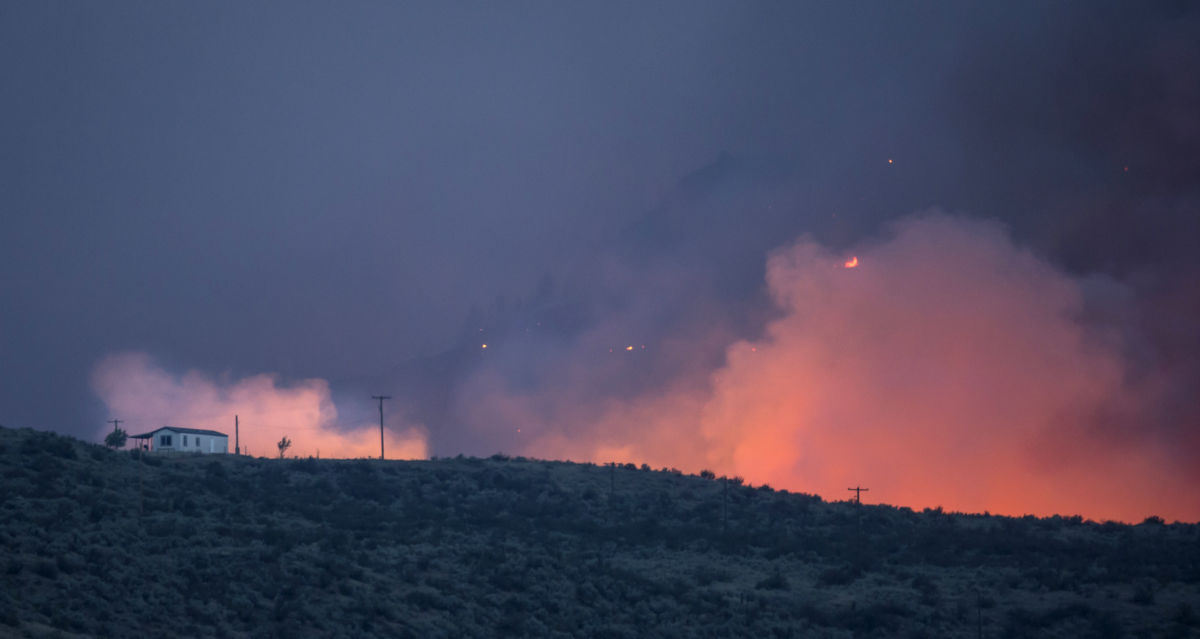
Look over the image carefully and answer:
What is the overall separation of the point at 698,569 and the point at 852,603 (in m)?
10.9

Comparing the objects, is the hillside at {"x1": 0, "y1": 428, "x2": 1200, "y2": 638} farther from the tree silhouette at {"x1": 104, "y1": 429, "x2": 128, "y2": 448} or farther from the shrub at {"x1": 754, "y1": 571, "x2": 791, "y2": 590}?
the tree silhouette at {"x1": 104, "y1": 429, "x2": 128, "y2": 448}

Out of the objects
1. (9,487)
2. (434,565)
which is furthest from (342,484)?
(9,487)

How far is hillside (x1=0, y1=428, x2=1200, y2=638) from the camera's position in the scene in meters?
48.5

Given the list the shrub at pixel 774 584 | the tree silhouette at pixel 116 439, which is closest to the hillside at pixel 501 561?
the shrub at pixel 774 584

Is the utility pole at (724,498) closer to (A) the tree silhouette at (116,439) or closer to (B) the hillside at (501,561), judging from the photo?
(B) the hillside at (501,561)

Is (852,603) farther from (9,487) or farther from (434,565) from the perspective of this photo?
(9,487)

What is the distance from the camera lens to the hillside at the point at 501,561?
159 feet

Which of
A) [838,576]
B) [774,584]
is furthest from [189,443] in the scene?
[838,576]

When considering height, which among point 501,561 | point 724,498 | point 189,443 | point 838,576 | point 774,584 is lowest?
point 774,584

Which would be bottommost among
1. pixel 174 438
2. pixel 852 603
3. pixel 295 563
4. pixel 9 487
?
pixel 852 603

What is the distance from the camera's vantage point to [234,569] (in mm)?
52438

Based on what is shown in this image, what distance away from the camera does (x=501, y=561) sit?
63.6m

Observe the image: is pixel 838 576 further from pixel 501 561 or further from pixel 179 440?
pixel 179 440

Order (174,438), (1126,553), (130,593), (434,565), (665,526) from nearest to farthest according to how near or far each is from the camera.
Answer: (130,593)
(434,565)
(1126,553)
(665,526)
(174,438)
